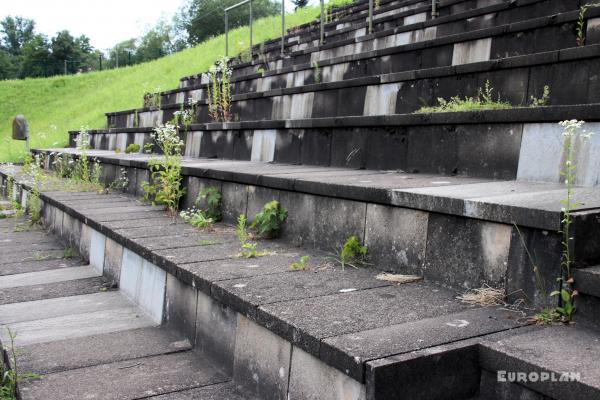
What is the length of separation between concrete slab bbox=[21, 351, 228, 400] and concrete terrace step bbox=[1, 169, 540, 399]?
2cm

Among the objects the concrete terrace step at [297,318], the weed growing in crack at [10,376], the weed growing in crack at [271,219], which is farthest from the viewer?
the weed growing in crack at [271,219]

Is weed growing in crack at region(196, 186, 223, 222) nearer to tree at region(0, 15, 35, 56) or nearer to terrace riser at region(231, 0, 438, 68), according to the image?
terrace riser at region(231, 0, 438, 68)

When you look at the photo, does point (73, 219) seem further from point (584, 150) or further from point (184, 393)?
point (584, 150)

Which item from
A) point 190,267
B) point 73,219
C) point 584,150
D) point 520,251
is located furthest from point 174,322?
point 73,219

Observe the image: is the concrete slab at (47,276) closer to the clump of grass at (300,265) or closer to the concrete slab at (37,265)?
the concrete slab at (37,265)

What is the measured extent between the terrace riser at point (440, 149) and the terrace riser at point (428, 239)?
0.81 m

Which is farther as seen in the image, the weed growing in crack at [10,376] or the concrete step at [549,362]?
the weed growing in crack at [10,376]

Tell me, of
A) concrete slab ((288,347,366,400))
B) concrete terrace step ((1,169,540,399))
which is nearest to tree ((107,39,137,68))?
concrete terrace step ((1,169,540,399))

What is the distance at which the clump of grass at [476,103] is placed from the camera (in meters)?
3.55

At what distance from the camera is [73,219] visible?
5.33 m

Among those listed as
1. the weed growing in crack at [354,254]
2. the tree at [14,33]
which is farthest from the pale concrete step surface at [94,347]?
the tree at [14,33]

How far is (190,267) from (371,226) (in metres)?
0.94

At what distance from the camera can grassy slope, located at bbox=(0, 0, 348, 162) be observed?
16875 mm

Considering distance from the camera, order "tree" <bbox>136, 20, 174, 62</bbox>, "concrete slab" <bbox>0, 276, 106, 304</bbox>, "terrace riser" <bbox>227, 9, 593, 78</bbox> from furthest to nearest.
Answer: "tree" <bbox>136, 20, 174, 62</bbox> → "terrace riser" <bbox>227, 9, 593, 78</bbox> → "concrete slab" <bbox>0, 276, 106, 304</bbox>
